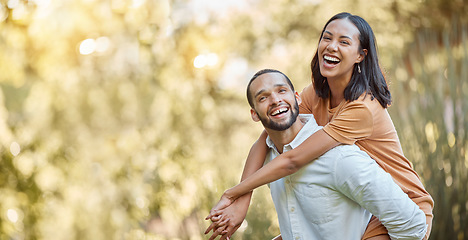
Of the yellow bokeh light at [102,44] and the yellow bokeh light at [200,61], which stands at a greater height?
the yellow bokeh light at [102,44]

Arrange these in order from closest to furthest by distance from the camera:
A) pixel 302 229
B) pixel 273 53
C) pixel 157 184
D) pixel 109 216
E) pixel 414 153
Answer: pixel 302 229 → pixel 414 153 → pixel 157 184 → pixel 109 216 → pixel 273 53

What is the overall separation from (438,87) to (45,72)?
388 centimetres

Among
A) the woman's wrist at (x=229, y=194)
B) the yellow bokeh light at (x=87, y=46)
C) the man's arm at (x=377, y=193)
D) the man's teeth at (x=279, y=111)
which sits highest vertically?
the yellow bokeh light at (x=87, y=46)

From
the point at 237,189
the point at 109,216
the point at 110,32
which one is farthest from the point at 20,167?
the point at 237,189

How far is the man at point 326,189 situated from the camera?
5.78 ft

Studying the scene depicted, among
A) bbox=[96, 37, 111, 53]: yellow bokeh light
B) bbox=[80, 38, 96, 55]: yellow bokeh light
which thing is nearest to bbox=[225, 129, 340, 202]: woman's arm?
bbox=[80, 38, 96, 55]: yellow bokeh light

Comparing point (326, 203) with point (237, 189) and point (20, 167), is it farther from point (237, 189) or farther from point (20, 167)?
point (20, 167)

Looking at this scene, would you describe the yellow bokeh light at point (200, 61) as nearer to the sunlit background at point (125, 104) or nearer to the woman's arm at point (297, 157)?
the sunlit background at point (125, 104)

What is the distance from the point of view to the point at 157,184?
5.14 m

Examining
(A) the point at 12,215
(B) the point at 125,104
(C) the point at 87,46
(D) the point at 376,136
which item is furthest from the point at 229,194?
(C) the point at 87,46

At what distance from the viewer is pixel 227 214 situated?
194cm

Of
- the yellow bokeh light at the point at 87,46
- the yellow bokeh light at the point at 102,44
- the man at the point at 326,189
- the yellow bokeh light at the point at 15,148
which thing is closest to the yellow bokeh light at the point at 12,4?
the yellow bokeh light at the point at 87,46

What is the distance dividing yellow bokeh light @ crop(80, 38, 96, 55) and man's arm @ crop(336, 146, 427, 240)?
499 centimetres

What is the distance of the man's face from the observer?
6.14ft
